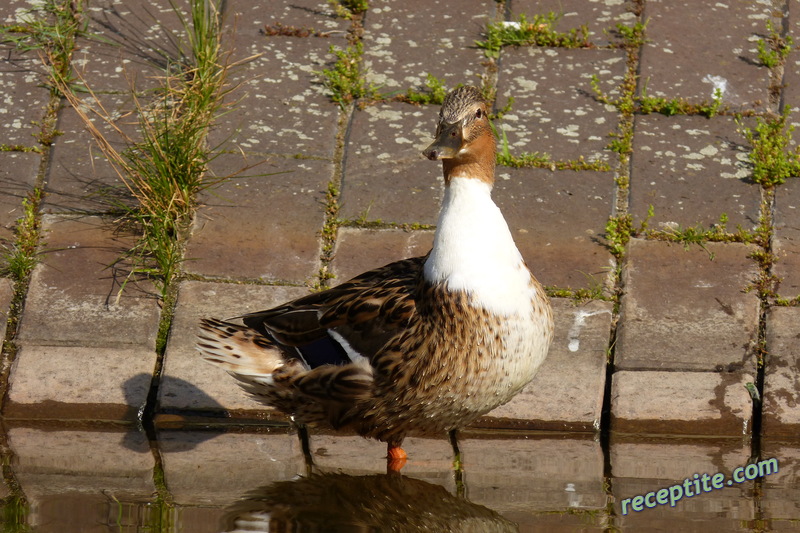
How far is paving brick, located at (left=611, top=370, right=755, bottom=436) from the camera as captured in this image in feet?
14.9

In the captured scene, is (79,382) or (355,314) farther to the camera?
(79,382)

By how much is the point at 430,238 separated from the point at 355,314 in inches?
48.0

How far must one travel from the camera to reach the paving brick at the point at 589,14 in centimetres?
666

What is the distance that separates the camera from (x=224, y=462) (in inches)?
174

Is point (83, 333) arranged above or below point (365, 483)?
above

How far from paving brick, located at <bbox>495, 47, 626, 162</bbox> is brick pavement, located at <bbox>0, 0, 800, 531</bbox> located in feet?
0.05

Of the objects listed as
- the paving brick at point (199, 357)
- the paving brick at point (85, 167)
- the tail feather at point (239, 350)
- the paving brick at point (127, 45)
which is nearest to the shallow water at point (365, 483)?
the paving brick at point (199, 357)

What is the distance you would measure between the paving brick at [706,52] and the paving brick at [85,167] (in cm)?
276

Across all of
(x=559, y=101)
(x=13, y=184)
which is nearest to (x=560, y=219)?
(x=559, y=101)

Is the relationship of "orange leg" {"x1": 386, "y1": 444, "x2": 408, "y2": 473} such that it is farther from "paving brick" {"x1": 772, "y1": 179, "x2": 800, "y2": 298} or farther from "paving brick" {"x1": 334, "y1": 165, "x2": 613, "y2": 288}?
"paving brick" {"x1": 772, "y1": 179, "x2": 800, "y2": 298}

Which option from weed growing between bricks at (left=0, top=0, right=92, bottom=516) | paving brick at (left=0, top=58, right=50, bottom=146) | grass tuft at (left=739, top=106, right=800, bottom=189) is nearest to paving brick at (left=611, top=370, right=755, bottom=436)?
grass tuft at (left=739, top=106, right=800, bottom=189)

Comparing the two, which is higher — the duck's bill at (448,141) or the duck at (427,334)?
the duck's bill at (448,141)

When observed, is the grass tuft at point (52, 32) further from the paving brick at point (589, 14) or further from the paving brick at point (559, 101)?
the paving brick at point (589, 14)

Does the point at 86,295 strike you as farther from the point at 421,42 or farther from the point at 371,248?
the point at 421,42
